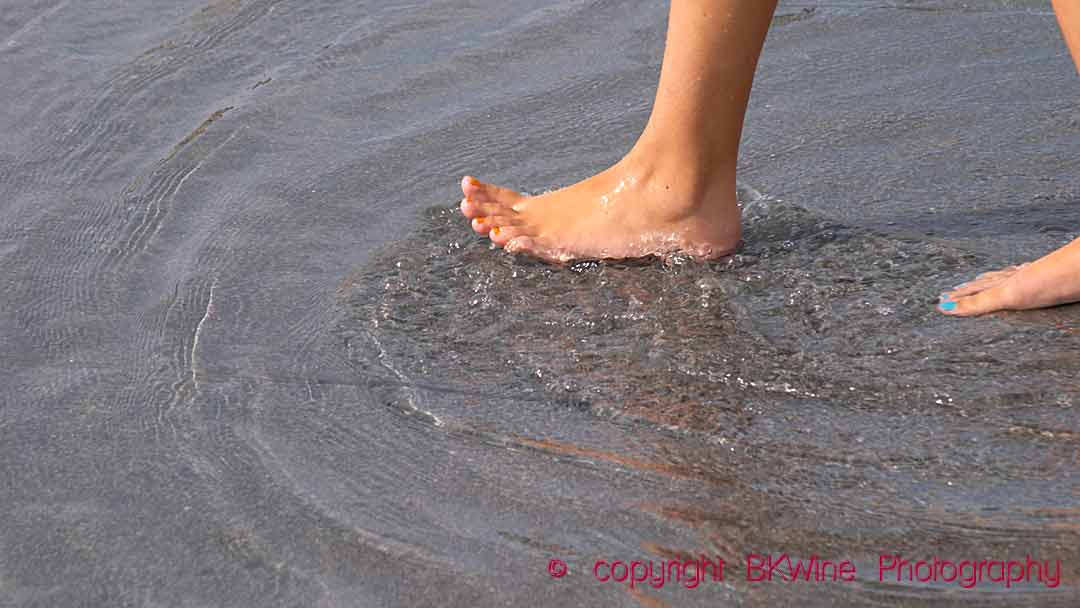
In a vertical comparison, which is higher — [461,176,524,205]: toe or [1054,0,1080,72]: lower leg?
[1054,0,1080,72]: lower leg

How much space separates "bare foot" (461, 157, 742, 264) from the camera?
2.49 metres

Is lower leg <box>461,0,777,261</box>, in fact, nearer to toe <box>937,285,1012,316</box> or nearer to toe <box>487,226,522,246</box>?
toe <box>487,226,522,246</box>

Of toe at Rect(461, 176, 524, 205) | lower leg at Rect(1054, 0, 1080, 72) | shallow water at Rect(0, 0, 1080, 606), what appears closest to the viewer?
shallow water at Rect(0, 0, 1080, 606)

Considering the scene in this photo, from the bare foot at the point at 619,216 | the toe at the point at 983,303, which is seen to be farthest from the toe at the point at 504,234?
the toe at the point at 983,303

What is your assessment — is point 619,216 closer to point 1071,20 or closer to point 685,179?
point 685,179

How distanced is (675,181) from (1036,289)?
668 mm

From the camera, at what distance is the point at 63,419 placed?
1.99m

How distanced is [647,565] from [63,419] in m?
0.93

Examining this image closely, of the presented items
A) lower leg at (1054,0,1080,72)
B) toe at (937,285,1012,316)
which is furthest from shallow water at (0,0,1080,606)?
lower leg at (1054,0,1080,72)

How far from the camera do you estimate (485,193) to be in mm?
2645

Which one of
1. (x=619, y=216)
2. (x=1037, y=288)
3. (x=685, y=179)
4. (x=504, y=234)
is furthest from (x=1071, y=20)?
(x=504, y=234)

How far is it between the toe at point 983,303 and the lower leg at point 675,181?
17.4 inches

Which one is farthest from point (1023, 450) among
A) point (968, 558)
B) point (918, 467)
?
point (968, 558)

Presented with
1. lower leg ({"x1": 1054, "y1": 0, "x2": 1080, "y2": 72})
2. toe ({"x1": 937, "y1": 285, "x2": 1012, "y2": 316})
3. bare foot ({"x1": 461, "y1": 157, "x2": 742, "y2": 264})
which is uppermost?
lower leg ({"x1": 1054, "y1": 0, "x2": 1080, "y2": 72})
